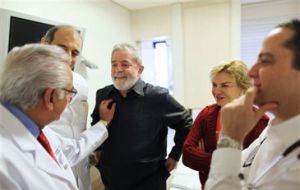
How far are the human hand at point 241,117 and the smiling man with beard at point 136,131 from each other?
37.1 inches

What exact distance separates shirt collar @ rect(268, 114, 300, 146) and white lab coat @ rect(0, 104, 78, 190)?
79 cm

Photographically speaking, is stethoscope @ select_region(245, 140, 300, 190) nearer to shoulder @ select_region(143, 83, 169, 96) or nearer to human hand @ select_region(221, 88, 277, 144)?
human hand @ select_region(221, 88, 277, 144)

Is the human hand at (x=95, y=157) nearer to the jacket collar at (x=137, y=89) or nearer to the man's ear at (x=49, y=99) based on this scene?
the jacket collar at (x=137, y=89)

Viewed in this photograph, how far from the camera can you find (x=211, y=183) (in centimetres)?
73

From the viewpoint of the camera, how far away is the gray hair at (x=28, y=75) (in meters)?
0.84

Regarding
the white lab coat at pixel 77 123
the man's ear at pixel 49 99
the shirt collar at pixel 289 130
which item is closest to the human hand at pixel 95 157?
the white lab coat at pixel 77 123

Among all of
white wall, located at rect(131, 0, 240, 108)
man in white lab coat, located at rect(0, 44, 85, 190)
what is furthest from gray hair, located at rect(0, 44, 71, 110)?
white wall, located at rect(131, 0, 240, 108)

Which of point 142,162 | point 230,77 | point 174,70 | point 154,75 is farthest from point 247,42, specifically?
point 142,162

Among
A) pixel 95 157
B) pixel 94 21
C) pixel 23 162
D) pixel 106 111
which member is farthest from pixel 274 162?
pixel 94 21

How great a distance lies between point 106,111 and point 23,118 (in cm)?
79

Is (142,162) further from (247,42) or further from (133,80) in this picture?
(247,42)

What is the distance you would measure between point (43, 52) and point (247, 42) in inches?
115

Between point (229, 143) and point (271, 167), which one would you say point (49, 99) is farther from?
point (271, 167)

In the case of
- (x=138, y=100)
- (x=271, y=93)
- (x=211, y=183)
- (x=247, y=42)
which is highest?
(x=247, y=42)
